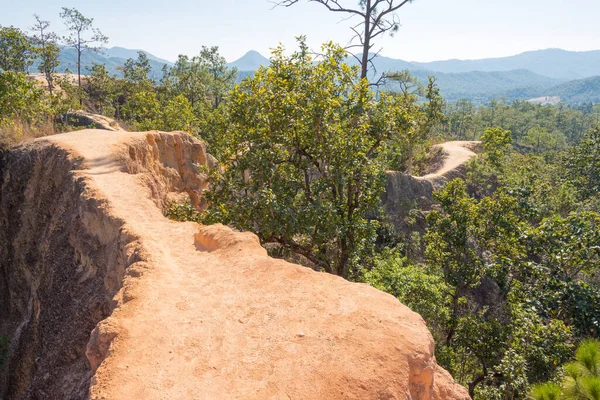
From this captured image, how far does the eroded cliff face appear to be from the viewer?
5.26 m

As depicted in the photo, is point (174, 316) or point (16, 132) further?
point (16, 132)

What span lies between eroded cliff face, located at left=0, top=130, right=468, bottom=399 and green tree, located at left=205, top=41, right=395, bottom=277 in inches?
76.1

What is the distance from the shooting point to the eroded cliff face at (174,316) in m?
5.26

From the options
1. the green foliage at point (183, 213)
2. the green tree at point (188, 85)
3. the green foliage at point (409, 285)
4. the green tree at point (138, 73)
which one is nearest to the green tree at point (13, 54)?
the green tree at point (138, 73)

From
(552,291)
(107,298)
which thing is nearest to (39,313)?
(107,298)

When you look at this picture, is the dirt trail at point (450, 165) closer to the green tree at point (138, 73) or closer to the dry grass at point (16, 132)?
the dry grass at point (16, 132)

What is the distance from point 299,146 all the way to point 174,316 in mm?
6912

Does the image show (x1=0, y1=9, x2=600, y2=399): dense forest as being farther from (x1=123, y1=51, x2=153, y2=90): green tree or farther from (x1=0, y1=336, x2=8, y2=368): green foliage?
(x1=123, y1=51, x2=153, y2=90): green tree

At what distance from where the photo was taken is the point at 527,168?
105ft

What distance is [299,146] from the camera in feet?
39.4

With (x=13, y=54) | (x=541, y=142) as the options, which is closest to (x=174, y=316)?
(x=13, y=54)

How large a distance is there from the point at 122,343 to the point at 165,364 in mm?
714

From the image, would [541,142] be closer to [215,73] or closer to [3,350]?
[215,73]

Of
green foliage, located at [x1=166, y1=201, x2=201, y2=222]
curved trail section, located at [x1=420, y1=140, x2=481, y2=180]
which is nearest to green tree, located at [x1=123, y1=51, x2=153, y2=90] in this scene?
curved trail section, located at [x1=420, y1=140, x2=481, y2=180]
